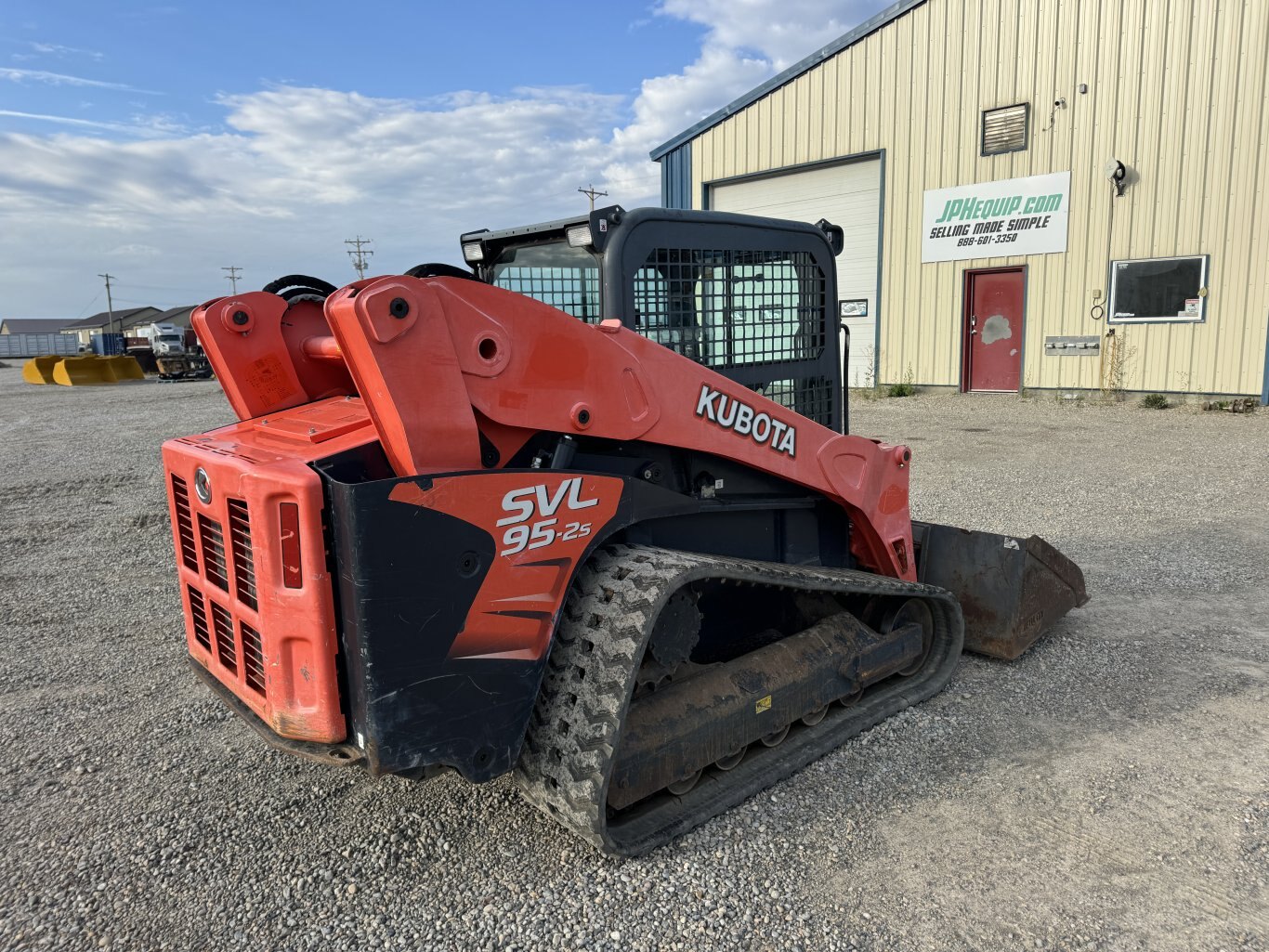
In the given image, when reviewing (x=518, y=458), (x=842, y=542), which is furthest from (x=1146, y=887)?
(x=518, y=458)

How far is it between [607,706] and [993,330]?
15479 millimetres

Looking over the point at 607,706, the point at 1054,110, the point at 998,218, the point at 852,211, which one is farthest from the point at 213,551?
the point at 852,211

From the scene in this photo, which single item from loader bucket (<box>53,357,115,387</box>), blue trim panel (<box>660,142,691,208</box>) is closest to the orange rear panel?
blue trim panel (<box>660,142,691,208</box>)

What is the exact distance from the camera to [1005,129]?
15492mm

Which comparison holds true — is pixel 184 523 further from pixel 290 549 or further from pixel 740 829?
pixel 740 829

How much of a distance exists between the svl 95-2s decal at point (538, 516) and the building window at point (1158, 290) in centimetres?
1452

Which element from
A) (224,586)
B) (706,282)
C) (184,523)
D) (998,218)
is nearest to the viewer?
(224,586)

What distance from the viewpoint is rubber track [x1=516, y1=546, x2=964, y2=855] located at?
2.68 m

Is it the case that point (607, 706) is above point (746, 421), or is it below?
below

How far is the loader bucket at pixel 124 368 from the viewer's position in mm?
30406

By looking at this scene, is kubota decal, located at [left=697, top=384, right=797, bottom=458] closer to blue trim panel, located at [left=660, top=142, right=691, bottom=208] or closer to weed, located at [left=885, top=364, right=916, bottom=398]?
weed, located at [left=885, top=364, right=916, bottom=398]

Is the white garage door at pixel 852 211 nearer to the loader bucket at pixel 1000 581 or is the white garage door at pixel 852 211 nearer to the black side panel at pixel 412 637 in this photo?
the loader bucket at pixel 1000 581

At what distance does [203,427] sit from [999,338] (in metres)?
14.0

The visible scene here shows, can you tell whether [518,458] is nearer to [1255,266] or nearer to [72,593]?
[72,593]
